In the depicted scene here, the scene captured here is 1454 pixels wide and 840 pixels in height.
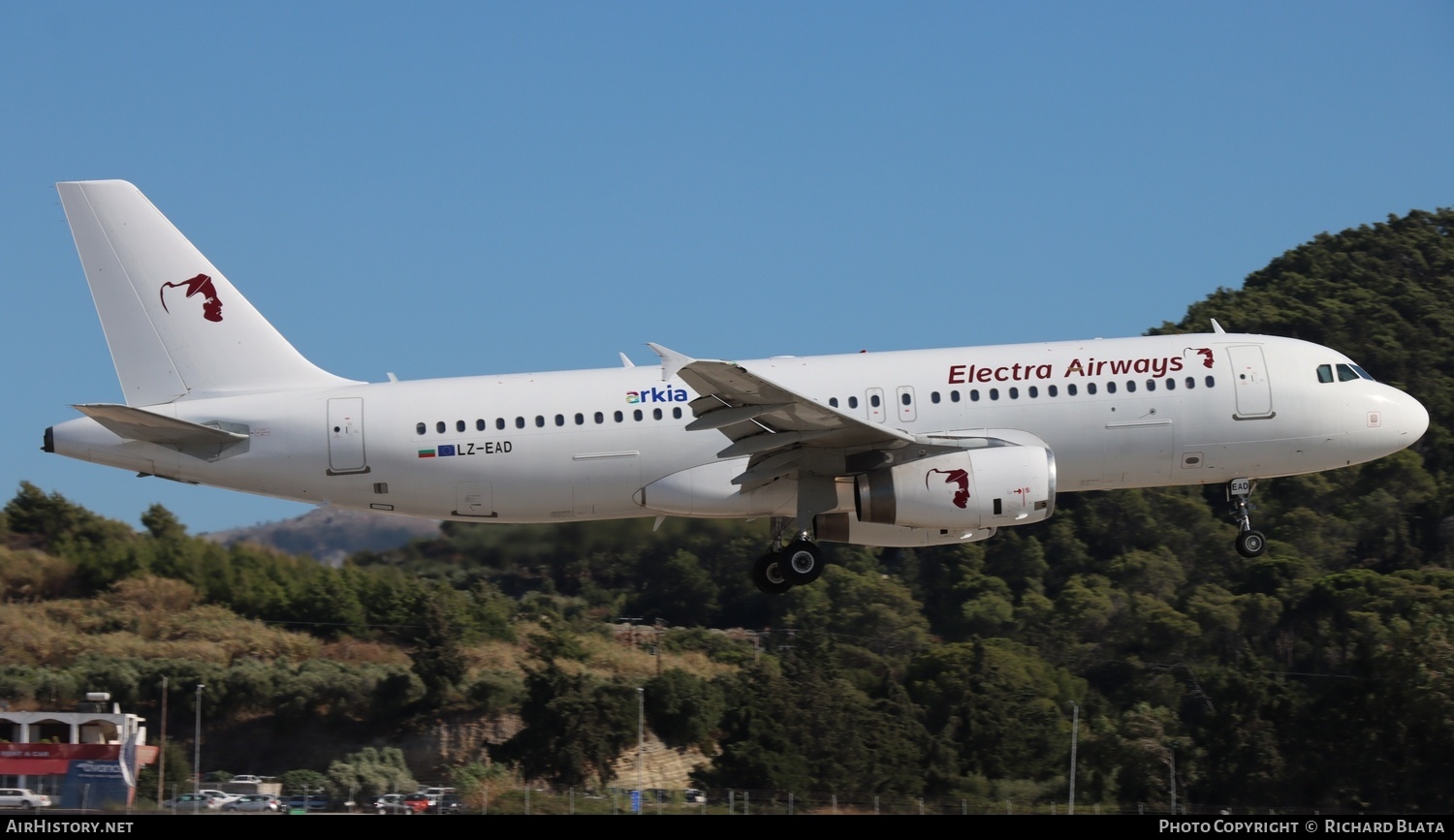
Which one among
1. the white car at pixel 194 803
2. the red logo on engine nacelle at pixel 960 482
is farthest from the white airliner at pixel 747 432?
the white car at pixel 194 803

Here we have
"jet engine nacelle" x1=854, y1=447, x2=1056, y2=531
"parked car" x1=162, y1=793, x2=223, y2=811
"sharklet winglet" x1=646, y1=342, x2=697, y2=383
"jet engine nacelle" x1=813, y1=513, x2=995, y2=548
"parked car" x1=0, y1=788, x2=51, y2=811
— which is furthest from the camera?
"parked car" x1=0, y1=788, x2=51, y2=811

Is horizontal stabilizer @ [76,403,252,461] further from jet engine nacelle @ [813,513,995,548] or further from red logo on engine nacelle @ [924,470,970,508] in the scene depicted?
red logo on engine nacelle @ [924,470,970,508]

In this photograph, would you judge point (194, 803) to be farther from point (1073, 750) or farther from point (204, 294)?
point (1073, 750)

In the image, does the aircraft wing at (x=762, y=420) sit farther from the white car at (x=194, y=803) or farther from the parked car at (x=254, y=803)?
the white car at (x=194, y=803)

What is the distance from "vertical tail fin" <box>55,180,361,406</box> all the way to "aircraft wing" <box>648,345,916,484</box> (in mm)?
7560

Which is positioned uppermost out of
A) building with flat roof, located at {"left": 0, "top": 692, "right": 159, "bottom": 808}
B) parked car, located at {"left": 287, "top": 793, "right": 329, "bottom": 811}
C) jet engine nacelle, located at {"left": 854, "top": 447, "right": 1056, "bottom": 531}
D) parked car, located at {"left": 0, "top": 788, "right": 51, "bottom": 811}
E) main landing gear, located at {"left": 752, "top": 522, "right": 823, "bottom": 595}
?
jet engine nacelle, located at {"left": 854, "top": 447, "right": 1056, "bottom": 531}

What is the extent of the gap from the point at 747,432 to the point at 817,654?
2895 cm

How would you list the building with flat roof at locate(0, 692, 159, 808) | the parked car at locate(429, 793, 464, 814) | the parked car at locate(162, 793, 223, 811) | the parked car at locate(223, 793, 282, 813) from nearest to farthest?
the parked car at locate(429, 793, 464, 814)
the parked car at locate(162, 793, 223, 811)
the parked car at locate(223, 793, 282, 813)
the building with flat roof at locate(0, 692, 159, 808)

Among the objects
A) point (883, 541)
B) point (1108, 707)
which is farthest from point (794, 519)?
point (1108, 707)

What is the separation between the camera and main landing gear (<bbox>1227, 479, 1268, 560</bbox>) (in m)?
29.2

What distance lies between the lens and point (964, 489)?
26.9 meters

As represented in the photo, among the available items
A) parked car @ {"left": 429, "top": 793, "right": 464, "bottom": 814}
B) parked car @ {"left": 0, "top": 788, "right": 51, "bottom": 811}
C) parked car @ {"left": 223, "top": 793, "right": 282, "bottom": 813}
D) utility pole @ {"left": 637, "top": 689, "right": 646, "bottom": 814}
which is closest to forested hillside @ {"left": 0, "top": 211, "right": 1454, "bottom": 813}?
utility pole @ {"left": 637, "top": 689, "right": 646, "bottom": 814}

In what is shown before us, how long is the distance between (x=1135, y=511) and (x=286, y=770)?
131 feet

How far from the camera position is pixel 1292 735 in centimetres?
4872
